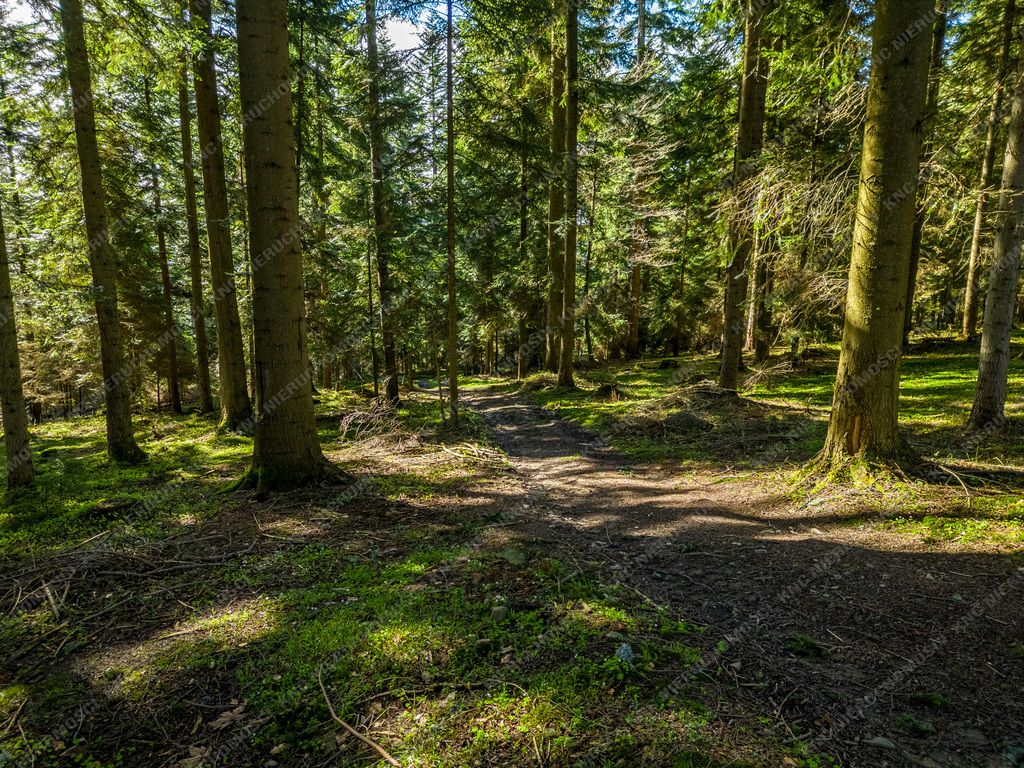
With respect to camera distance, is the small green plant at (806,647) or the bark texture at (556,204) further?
the bark texture at (556,204)

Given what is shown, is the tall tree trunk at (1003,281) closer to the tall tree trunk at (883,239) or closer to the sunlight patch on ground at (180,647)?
the tall tree trunk at (883,239)

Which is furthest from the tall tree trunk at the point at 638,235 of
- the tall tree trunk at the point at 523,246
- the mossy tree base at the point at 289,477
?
the mossy tree base at the point at 289,477

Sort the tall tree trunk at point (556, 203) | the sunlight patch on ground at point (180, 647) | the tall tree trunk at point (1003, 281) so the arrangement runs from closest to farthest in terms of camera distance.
A: the sunlight patch on ground at point (180, 647), the tall tree trunk at point (1003, 281), the tall tree trunk at point (556, 203)

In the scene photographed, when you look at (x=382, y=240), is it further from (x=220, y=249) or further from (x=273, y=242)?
(x=273, y=242)

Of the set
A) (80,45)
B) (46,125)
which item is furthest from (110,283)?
(46,125)

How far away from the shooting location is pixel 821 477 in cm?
584

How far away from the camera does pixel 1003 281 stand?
6.61 metres

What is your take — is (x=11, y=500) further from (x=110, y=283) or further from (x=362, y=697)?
(x=362, y=697)

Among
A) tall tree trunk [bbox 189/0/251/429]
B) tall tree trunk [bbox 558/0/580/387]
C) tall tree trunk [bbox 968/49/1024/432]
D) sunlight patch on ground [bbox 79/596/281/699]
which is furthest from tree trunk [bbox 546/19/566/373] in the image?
sunlight patch on ground [bbox 79/596/281/699]

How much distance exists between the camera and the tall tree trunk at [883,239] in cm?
518

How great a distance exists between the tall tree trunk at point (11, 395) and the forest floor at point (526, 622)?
105cm

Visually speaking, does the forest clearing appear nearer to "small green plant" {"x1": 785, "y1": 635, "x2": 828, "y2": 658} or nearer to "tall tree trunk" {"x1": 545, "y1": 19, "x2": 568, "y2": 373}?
"small green plant" {"x1": 785, "y1": 635, "x2": 828, "y2": 658}

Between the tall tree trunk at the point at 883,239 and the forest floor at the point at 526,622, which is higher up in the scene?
the tall tree trunk at the point at 883,239

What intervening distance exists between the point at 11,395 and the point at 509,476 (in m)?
8.03
